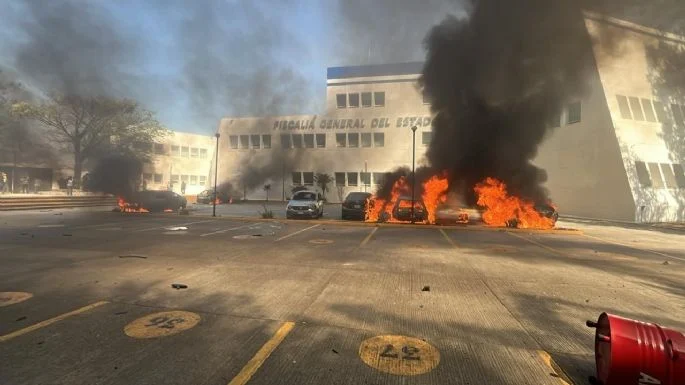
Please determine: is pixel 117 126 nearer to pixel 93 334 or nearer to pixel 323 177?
pixel 323 177

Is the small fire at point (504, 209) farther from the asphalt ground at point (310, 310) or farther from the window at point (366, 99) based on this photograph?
the window at point (366, 99)

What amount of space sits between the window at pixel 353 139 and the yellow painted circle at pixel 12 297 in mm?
33055

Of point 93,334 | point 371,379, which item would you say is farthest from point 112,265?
point 371,379

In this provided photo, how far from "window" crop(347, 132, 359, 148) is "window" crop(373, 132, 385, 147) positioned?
184 cm

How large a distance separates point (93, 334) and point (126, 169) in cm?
2024

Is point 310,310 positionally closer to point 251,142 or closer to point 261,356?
point 261,356

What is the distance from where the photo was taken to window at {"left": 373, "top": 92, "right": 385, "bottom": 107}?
1460 inches

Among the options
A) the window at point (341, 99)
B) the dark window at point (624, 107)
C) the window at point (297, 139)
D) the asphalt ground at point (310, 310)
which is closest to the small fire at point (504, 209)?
the asphalt ground at point (310, 310)

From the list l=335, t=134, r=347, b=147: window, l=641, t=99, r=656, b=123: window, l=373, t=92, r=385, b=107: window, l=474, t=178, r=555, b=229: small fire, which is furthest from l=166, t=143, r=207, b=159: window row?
l=641, t=99, r=656, b=123: window

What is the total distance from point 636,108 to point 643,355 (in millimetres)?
25855

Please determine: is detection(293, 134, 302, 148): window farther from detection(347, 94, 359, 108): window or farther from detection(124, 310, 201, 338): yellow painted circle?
detection(124, 310, 201, 338): yellow painted circle

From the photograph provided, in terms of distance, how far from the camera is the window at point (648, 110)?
22328mm

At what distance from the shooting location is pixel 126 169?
829 inches

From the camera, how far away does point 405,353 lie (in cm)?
342
